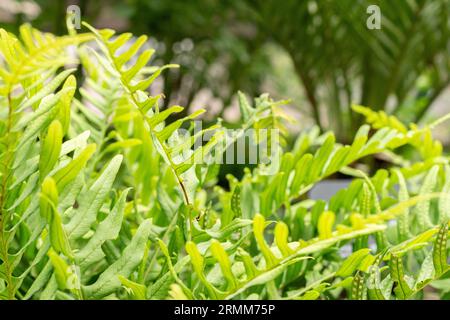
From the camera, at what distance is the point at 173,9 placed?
143 cm

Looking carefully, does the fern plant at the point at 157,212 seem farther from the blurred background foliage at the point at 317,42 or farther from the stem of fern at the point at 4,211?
the blurred background foliage at the point at 317,42

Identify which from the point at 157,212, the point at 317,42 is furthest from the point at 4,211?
the point at 317,42

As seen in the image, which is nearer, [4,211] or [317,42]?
[4,211]

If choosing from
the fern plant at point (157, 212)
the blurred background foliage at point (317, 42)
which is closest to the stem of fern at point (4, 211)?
the fern plant at point (157, 212)

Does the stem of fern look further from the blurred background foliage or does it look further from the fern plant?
the blurred background foliage

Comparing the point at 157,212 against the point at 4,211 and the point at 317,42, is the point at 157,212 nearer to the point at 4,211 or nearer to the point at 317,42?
the point at 4,211

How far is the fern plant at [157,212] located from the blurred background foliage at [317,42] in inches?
29.3

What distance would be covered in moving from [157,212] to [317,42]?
98cm

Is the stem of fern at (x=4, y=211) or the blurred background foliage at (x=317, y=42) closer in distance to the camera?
the stem of fern at (x=4, y=211)

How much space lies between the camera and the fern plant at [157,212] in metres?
0.27

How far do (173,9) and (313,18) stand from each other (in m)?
0.35

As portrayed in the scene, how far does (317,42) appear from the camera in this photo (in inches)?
52.5

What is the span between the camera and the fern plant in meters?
0.27

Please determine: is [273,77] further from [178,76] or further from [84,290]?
[84,290]
